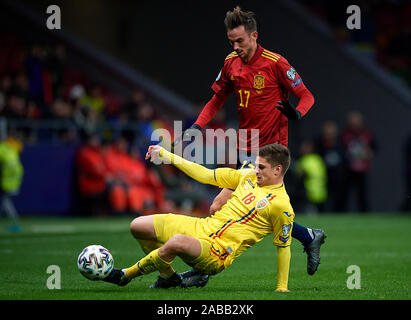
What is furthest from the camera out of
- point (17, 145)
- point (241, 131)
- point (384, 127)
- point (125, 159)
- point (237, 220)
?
point (384, 127)

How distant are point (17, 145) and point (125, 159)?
96.6 inches

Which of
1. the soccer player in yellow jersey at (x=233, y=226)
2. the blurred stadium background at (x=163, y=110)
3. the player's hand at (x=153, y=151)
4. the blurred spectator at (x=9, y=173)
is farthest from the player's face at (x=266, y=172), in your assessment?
the blurred spectator at (x=9, y=173)

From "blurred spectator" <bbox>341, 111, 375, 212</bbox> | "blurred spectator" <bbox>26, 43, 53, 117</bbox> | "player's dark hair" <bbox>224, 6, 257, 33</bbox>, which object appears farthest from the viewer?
"blurred spectator" <bbox>341, 111, 375, 212</bbox>

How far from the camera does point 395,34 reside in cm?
2258

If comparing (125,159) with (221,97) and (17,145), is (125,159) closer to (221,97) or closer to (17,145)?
(17,145)

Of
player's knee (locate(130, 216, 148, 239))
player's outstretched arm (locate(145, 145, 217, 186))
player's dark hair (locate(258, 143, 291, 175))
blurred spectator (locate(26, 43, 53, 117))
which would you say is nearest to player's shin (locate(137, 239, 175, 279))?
player's knee (locate(130, 216, 148, 239))

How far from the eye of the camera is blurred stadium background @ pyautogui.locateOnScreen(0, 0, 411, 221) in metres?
17.3

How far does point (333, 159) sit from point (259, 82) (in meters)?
12.8

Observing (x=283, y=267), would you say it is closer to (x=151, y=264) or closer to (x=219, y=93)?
(x=151, y=264)

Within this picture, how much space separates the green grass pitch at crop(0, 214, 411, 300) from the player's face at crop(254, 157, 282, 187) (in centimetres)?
94

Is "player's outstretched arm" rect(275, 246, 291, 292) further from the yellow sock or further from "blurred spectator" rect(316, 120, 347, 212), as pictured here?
"blurred spectator" rect(316, 120, 347, 212)

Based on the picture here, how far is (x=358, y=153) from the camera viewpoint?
64.6ft

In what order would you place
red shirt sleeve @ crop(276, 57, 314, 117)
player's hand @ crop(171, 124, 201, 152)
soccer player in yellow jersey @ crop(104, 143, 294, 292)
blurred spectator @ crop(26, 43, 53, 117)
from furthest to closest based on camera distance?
blurred spectator @ crop(26, 43, 53, 117), red shirt sleeve @ crop(276, 57, 314, 117), player's hand @ crop(171, 124, 201, 152), soccer player in yellow jersey @ crop(104, 143, 294, 292)
